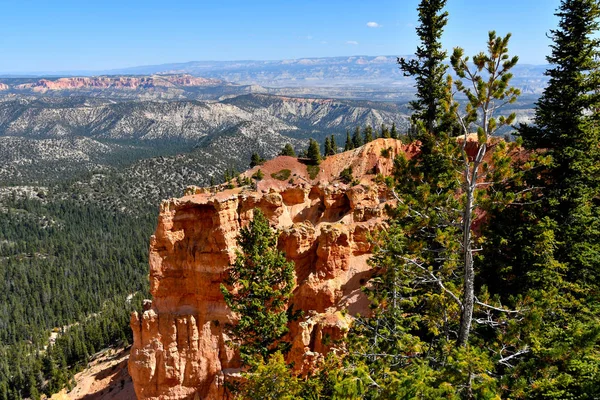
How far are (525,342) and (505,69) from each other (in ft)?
24.3

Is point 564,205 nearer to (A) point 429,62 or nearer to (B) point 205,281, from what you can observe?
(A) point 429,62

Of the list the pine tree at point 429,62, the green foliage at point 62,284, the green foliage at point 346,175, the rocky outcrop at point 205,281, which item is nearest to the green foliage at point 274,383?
the rocky outcrop at point 205,281

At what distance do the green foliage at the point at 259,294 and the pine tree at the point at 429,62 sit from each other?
1358 centimetres

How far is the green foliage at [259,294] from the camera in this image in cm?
2142

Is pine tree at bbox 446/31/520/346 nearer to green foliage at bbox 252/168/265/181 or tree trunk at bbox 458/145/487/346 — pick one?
tree trunk at bbox 458/145/487/346

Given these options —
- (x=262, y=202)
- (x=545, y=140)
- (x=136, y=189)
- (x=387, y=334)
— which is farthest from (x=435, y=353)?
(x=136, y=189)

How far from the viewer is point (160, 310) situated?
30.0 m

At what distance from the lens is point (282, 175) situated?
71.5 metres

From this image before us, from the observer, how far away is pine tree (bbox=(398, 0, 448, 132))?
1073 inches

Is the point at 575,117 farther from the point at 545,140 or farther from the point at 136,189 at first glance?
the point at 136,189

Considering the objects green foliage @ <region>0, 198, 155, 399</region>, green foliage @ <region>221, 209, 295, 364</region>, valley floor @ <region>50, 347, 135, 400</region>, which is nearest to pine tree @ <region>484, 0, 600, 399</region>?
green foliage @ <region>221, 209, 295, 364</region>

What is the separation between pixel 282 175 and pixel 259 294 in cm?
5084

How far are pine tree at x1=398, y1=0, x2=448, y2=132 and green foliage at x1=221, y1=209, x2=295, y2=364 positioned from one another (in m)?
13.6

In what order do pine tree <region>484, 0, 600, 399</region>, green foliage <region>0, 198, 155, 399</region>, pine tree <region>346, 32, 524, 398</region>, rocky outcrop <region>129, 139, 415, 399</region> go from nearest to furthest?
pine tree <region>346, 32, 524, 398</region>, pine tree <region>484, 0, 600, 399</region>, rocky outcrop <region>129, 139, 415, 399</region>, green foliage <region>0, 198, 155, 399</region>
